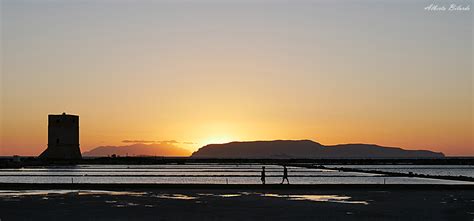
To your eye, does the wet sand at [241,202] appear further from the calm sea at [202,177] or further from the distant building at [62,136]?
the distant building at [62,136]

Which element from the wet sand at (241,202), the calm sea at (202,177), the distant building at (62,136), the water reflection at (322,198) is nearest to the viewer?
the wet sand at (241,202)

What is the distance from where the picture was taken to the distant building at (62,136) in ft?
379

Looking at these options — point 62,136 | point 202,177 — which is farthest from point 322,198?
point 62,136

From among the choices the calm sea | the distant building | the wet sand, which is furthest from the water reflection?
the distant building

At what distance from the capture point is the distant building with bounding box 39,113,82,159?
115 m

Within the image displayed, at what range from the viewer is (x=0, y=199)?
26.7 meters

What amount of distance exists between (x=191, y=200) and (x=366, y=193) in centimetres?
872

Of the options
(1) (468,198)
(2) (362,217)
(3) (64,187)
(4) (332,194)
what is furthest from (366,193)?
(3) (64,187)

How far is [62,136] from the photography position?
117m

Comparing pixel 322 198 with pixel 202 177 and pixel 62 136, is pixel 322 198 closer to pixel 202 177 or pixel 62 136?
pixel 202 177

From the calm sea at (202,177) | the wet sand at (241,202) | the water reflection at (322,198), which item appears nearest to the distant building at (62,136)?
the calm sea at (202,177)

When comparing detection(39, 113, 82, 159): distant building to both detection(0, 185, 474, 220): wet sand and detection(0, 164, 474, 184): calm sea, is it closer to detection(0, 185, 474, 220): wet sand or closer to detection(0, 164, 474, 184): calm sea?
detection(0, 164, 474, 184): calm sea

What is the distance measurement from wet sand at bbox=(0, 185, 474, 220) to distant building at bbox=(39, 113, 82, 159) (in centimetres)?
8436

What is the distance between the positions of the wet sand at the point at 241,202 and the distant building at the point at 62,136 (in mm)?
84361
